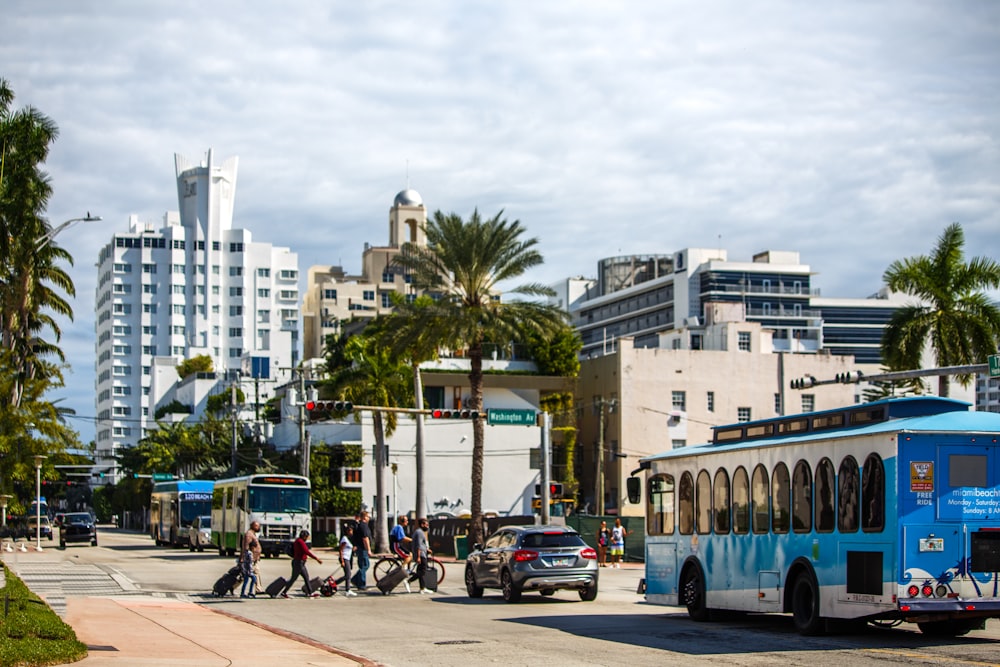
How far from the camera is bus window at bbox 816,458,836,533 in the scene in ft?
A: 58.1

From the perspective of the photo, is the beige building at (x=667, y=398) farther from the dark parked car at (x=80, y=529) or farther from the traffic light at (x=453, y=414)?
the traffic light at (x=453, y=414)

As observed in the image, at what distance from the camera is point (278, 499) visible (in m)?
50.8

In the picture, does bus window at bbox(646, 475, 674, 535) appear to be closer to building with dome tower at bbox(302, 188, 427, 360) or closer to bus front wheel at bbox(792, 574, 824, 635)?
bus front wheel at bbox(792, 574, 824, 635)

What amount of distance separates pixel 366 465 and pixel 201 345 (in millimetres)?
116133

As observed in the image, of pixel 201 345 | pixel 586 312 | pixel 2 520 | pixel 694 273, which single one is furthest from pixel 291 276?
pixel 2 520

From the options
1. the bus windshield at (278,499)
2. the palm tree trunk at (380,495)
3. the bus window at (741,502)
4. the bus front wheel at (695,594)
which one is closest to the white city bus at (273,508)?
the bus windshield at (278,499)

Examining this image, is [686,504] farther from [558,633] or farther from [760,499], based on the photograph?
[558,633]

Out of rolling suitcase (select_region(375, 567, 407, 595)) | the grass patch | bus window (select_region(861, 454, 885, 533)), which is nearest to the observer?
the grass patch

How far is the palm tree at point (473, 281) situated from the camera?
171 feet

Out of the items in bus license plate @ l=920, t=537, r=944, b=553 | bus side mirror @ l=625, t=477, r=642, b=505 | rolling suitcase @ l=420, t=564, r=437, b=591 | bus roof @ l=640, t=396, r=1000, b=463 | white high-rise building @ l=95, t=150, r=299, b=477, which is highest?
white high-rise building @ l=95, t=150, r=299, b=477

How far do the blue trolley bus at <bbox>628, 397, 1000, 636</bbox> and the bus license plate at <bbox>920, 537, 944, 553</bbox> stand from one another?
0.01 m

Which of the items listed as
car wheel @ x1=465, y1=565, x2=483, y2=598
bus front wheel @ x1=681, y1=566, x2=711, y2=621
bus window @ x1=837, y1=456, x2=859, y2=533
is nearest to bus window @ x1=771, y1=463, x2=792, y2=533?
bus window @ x1=837, y1=456, x2=859, y2=533

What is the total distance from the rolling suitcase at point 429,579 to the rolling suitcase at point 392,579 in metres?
0.90

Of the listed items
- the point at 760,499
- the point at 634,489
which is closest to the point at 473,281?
the point at 634,489
